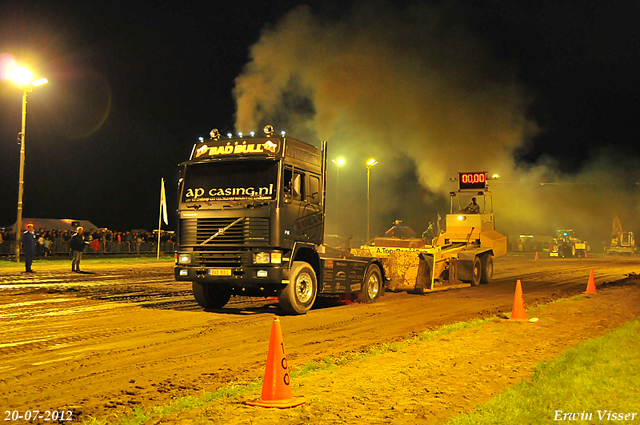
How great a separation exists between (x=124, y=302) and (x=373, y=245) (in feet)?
25.5

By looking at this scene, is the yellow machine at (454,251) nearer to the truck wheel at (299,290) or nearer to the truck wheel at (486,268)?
the truck wheel at (486,268)

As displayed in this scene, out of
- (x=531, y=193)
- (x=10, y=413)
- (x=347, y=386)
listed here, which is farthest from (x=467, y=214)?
(x=531, y=193)

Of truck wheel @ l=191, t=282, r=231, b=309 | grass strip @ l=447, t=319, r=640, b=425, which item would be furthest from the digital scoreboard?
grass strip @ l=447, t=319, r=640, b=425

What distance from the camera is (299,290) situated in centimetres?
1189

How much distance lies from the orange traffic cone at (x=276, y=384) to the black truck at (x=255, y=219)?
5.64m

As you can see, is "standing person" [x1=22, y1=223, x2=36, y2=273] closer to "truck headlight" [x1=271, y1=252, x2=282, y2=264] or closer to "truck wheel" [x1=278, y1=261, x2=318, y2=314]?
"truck wheel" [x1=278, y1=261, x2=318, y2=314]

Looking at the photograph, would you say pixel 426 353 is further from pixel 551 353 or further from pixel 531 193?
pixel 531 193

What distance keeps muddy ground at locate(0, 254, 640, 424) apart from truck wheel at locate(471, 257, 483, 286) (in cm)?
424

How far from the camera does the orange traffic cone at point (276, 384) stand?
535 cm

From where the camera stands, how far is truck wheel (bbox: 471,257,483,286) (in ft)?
65.8

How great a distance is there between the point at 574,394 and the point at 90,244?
34434 millimetres

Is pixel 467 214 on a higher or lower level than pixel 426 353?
higher

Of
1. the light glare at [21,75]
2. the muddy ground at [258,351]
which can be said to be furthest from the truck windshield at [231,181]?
the light glare at [21,75]

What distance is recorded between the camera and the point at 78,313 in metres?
11.8
